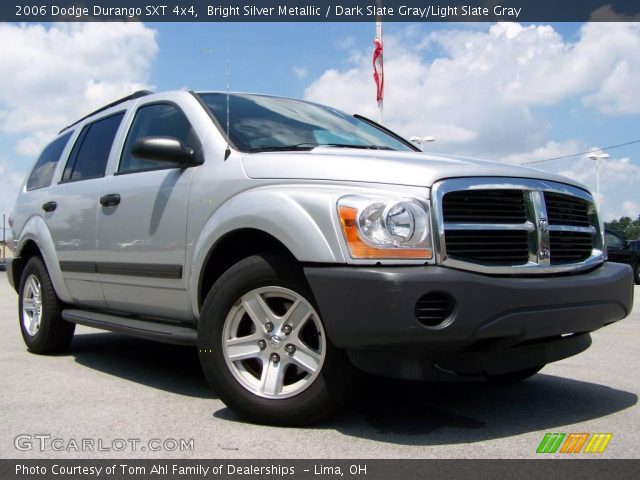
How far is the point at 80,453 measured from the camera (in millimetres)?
2877

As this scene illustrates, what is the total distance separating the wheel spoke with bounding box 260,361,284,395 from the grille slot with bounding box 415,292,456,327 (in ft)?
2.61

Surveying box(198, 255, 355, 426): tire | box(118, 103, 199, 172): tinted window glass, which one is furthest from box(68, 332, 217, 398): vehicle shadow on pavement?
box(118, 103, 199, 172): tinted window glass

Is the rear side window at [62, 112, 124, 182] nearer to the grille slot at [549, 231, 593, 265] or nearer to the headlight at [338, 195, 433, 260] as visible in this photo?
the headlight at [338, 195, 433, 260]

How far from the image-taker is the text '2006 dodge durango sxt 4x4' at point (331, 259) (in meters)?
2.86

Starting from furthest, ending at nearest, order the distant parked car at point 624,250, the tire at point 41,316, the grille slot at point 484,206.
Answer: the distant parked car at point 624,250, the tire at point 41,316, the grille slot at point 484,206

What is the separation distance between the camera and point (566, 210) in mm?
3490

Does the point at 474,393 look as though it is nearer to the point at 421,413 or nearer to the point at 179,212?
the point at 421,413

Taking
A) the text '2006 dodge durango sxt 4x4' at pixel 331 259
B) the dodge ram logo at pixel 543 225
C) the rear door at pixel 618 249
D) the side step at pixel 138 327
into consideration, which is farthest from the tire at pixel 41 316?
the rear door at pixel 618 249

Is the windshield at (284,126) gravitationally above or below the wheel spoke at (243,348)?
above

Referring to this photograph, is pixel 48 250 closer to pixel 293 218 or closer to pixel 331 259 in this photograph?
pixel 293 218

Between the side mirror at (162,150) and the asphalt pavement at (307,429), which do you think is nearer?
the asphalt pavement at (307,429)

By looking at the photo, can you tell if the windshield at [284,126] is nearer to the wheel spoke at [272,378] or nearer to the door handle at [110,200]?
the door handle at [110,200]

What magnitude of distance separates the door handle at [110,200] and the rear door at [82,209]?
0.14 metres
